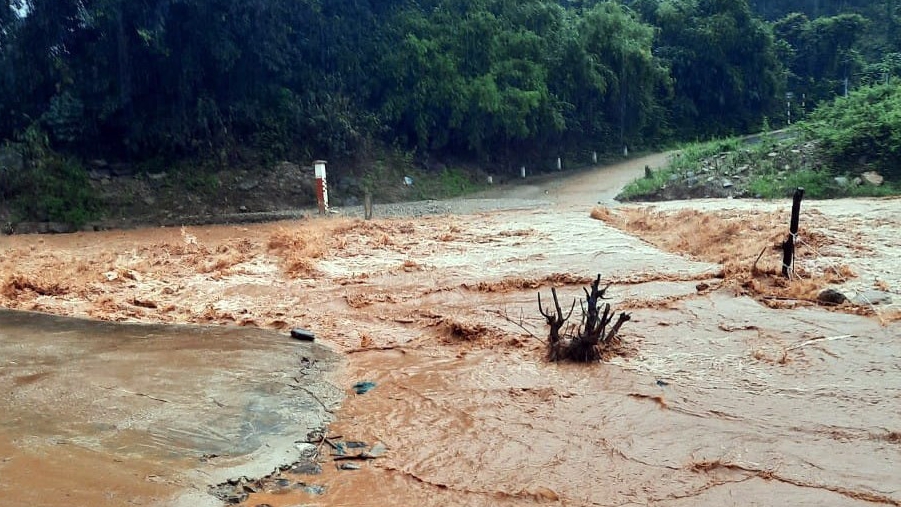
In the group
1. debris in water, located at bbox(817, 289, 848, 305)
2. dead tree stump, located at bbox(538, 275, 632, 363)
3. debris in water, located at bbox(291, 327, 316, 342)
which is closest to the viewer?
dead tree stump, located at bbox(538, 275, 632, 363)

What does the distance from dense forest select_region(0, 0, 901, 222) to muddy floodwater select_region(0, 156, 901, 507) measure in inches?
332

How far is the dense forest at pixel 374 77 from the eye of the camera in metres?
19.0

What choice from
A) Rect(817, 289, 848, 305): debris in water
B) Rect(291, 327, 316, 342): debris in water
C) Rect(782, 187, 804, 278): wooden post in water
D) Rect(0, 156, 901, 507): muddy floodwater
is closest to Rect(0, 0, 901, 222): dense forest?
Rect(0, 156, 901, 507): muddy floodwater

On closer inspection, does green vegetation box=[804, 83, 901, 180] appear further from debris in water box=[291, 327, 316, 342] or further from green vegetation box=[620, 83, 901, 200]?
debris in water box=[291, 327, 316, 342]

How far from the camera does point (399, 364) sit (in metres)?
6.87

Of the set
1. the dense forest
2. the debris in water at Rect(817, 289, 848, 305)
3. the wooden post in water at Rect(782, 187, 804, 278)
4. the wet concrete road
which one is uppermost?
the dense forest

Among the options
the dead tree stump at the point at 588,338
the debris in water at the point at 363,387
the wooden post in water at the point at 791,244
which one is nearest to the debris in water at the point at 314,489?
the debris in water at the point at 363,387

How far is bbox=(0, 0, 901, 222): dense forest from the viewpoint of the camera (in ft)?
62.4

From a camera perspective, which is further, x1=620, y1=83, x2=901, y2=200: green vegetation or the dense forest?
the dense forest

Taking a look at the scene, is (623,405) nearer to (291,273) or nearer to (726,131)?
(291,273)

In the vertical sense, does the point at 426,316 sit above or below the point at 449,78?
below

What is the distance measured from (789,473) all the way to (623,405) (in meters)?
1.39

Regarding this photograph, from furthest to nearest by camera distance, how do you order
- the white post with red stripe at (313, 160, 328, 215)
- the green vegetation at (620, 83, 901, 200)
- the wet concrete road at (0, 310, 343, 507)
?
the green vegetation at (620, 83, 901, 200), the white post with red stripe at (313, 160, 328, 215), the wet concrete road at (0, 310, 343, 507)

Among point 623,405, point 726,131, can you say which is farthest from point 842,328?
point 726,131
